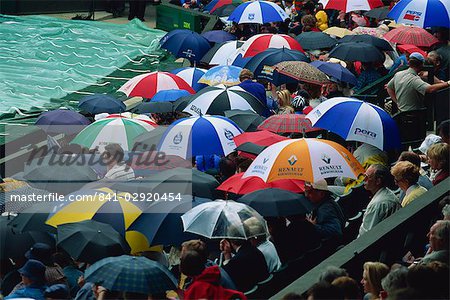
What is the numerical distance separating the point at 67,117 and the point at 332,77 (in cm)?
437

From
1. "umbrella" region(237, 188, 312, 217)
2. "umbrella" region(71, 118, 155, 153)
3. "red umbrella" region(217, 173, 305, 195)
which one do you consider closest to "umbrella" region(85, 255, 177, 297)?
"umbrella" region(237, 188, 312, 217)

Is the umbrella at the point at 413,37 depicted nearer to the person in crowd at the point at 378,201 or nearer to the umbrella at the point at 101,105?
the umbrella at the point at 101,105

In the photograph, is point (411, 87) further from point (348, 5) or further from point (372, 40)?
point (348, 5)

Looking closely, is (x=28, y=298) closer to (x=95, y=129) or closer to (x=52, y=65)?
(x=95, y=129)

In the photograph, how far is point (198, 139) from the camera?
14.1m

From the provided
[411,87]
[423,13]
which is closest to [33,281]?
[411,87]

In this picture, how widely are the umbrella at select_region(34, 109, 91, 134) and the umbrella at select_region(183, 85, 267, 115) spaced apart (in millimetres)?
1802

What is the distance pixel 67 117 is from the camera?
1673 centimetres

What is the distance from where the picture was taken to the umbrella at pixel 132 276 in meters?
8.88

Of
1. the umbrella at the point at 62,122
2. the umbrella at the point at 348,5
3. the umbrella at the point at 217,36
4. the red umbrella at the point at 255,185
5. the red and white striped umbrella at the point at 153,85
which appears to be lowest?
the umbrella at the point at 62,122

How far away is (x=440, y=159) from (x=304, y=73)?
5595mm

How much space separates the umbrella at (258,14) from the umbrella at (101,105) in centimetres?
591

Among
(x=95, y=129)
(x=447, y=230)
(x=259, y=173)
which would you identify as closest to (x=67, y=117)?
(x=95, y=129)

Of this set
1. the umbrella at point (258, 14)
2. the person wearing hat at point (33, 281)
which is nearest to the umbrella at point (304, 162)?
the person wearing hat at point (33, 281)
